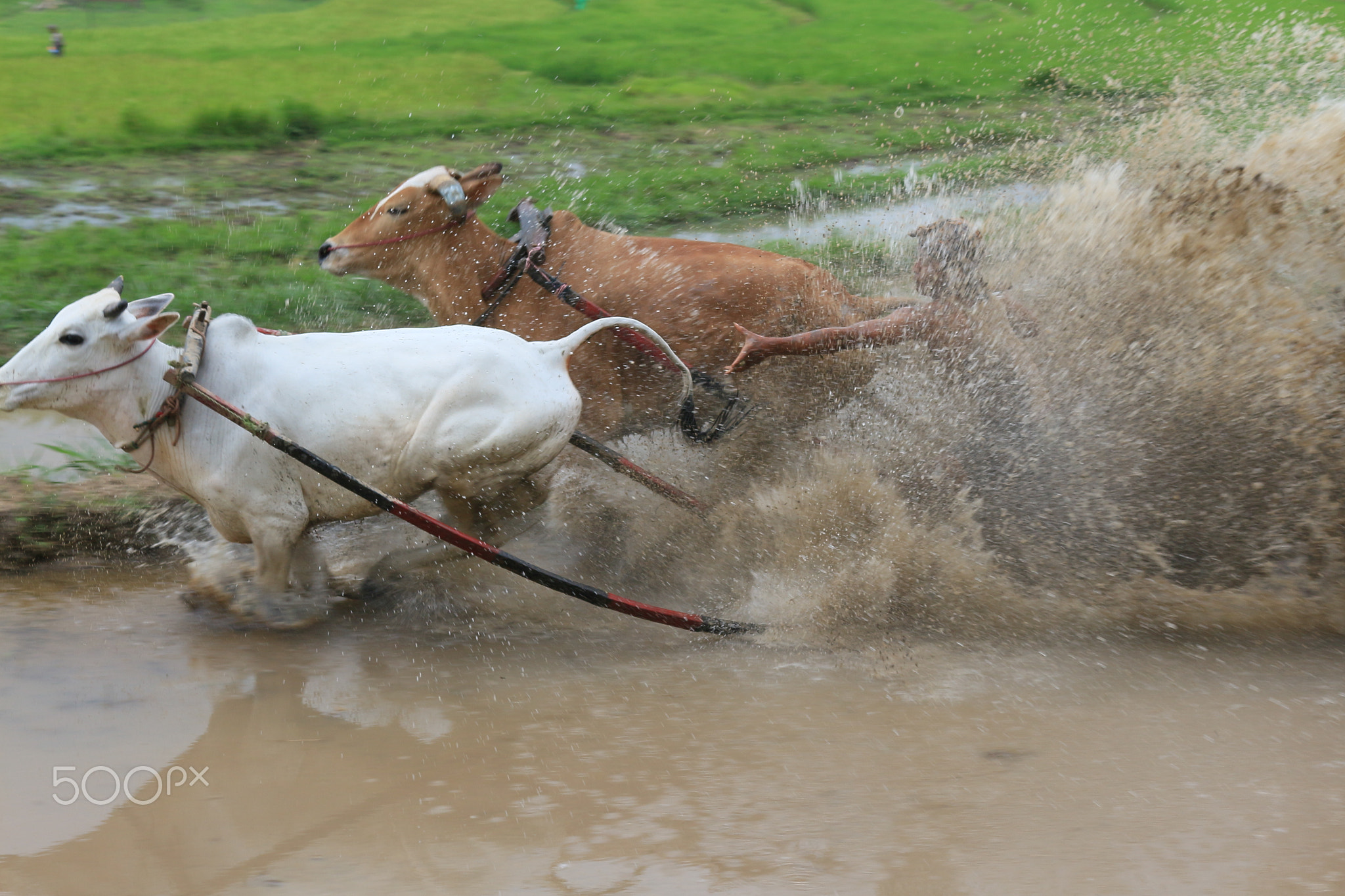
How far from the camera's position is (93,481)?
412 centimetres

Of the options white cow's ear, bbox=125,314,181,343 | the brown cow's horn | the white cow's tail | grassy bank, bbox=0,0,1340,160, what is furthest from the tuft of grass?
grassy bank, bbox=0,0,1340,160

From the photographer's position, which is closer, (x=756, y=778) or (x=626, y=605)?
(x=756, y=778)

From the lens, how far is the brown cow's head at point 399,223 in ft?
12.5

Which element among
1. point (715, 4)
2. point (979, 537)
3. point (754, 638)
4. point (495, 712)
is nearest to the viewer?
point (495, 712)

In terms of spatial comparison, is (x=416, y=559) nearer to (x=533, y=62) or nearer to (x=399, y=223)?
(x=399, y=223)

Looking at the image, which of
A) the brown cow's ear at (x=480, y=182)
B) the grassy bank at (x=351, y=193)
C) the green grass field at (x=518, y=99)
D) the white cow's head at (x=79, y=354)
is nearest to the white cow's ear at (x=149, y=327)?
the white cow's head at (x=79, y=354)

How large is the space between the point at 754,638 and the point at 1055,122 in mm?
8841

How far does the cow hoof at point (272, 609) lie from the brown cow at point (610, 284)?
40.9 inches

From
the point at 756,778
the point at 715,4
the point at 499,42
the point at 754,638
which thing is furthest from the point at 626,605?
the point at 715,4

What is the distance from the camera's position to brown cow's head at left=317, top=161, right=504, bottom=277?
3816mm

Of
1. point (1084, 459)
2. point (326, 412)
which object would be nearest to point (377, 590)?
point (326, 412)

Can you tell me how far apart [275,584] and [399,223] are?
1.29m

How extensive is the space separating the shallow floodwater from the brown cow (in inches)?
32.0

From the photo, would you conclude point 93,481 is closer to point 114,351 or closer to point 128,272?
point 114,351
